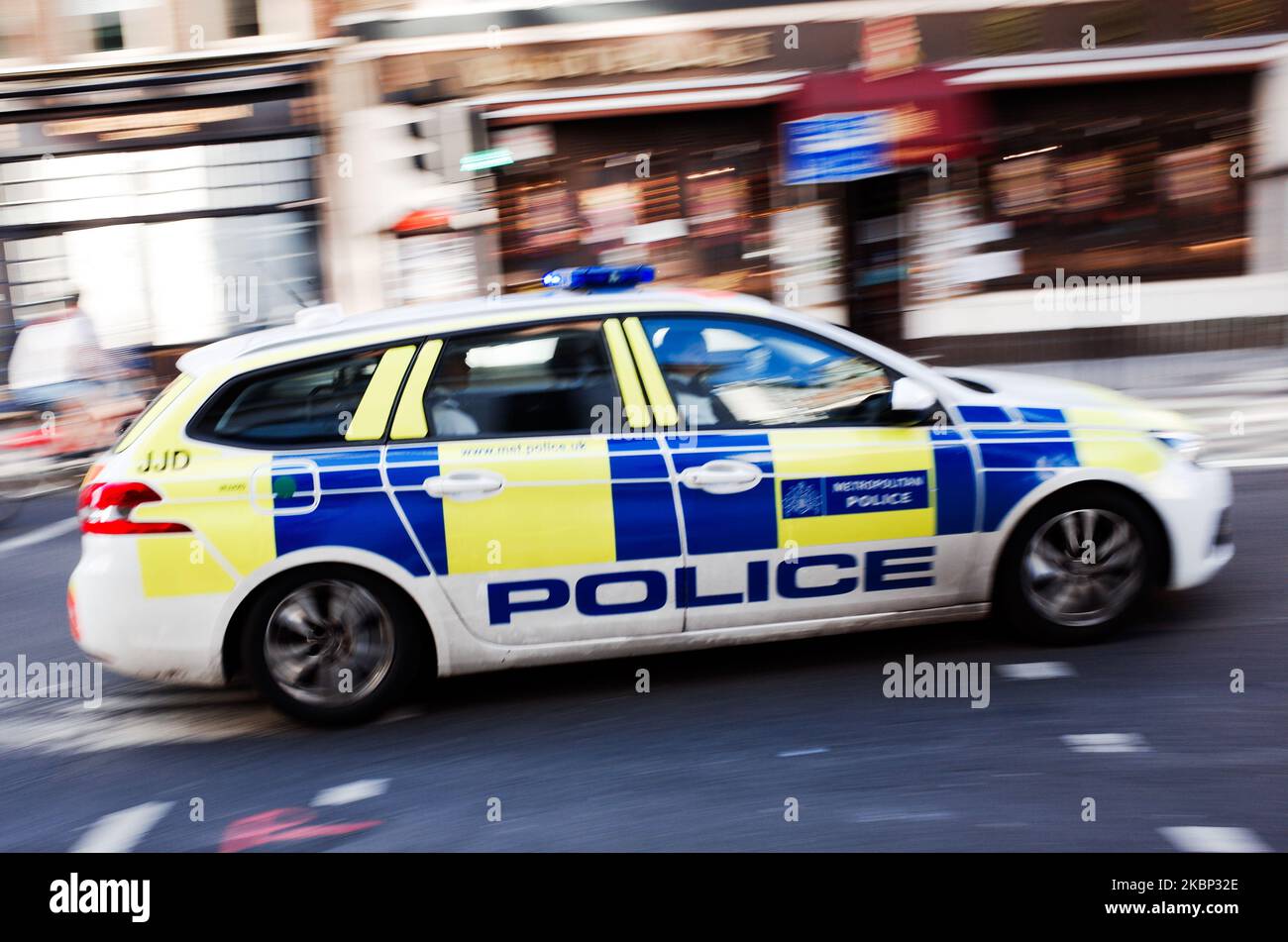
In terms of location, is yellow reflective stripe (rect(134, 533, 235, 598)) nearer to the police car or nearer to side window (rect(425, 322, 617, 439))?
the police car

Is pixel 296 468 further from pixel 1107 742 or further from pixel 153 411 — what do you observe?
pixel 1107 742

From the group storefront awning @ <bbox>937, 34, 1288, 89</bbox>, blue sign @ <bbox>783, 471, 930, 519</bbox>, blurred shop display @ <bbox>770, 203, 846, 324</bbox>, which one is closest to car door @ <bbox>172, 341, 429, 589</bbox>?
blue sign @ <bbox>783, 471, 930, 519</bbox>

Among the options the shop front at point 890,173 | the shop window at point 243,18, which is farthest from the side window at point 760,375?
the shop window at point 243,18

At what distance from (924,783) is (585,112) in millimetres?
11466

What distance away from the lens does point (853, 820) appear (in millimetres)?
3826

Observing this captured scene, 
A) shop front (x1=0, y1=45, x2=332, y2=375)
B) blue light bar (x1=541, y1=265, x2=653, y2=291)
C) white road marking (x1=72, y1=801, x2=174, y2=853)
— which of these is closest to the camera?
white road marking (x1=72, y1=801, x2=174, y2=853)

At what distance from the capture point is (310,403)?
474cm

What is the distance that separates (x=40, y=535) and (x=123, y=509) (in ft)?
16.7

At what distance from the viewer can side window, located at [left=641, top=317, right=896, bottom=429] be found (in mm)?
4812

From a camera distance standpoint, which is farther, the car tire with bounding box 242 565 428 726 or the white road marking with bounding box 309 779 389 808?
the car tire with bounding box 242 565 428 726

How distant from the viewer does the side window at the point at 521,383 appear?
15.5 feet

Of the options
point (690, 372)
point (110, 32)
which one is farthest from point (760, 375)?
point (110, 32)

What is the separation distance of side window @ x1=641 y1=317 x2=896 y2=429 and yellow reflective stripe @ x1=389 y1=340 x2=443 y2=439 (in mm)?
806

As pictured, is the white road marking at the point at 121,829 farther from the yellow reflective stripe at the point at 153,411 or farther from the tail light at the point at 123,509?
the yellow reflective stripe at the point at 153,411
